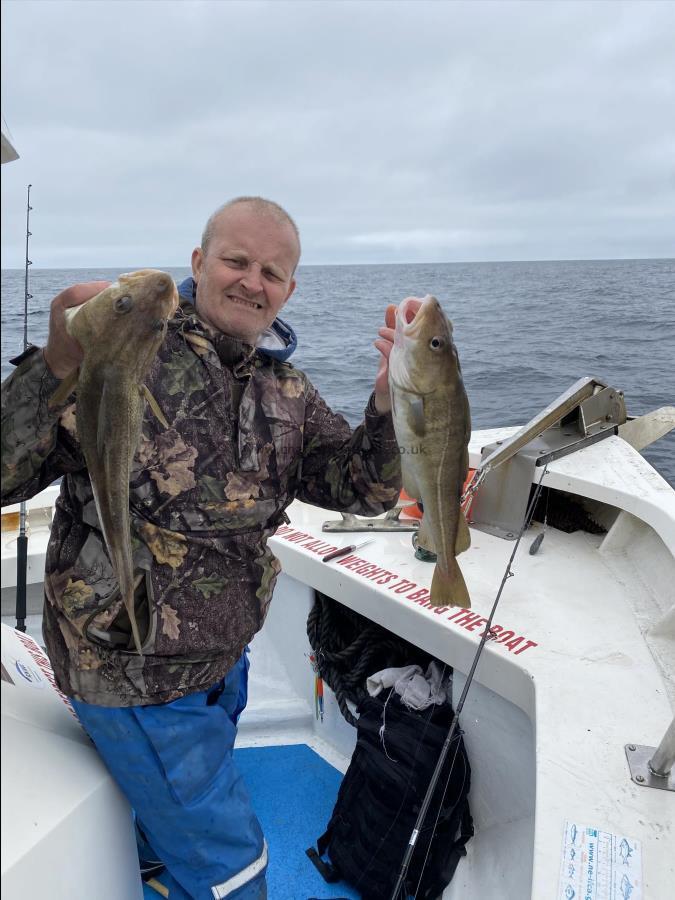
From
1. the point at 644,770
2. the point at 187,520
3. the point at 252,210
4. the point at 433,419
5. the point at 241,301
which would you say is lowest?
the point at 644,770

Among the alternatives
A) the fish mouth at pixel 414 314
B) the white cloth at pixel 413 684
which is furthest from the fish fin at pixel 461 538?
the white cloth at pixel 413 684

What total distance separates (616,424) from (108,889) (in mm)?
4329

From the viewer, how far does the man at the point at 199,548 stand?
2.09 m

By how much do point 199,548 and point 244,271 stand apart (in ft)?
3.02

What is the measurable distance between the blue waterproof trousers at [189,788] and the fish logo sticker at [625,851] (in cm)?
116

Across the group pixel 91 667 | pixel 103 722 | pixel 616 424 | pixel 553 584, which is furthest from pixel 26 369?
pixel 616 424

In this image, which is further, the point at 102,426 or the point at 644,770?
the point at 644,770

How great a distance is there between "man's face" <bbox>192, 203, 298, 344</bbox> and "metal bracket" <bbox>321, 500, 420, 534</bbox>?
88.7 inches

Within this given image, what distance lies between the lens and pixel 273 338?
2498 mm

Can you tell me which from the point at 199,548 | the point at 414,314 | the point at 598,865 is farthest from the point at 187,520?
the point at 598,865

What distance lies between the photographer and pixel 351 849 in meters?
3.20

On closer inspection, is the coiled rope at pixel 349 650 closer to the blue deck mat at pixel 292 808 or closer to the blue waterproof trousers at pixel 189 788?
the blue deck mat at pixel 292 808

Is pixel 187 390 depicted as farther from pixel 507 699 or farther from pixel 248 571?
pixel 507 699

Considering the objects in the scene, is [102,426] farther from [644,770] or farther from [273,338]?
[644,770]
